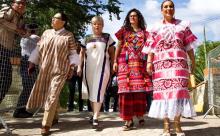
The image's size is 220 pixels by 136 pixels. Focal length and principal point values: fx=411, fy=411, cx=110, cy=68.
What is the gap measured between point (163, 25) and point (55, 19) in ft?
6.21

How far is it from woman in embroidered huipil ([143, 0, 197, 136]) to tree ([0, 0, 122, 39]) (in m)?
6.25

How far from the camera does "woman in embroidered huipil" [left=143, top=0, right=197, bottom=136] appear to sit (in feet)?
17.6

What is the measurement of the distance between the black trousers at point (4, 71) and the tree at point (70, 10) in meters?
4.85

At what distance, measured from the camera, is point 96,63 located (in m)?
6.75

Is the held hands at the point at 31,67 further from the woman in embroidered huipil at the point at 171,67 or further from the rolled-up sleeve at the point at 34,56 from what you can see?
the woman in embroidered huipil at the point at 171,67

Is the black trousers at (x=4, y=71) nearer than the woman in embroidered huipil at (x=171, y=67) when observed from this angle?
No

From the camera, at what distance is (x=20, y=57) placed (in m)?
7.02

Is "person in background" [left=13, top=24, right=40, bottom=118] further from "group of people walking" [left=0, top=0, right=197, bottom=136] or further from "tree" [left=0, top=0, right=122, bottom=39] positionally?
"tree" [left=0, top=0, right=122, bottom=39]

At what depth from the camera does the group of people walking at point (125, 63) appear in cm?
548

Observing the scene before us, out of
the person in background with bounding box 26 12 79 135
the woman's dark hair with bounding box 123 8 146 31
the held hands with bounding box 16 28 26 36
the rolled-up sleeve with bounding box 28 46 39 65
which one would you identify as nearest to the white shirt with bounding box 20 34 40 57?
the held hands with bounding box 16 28 26 36

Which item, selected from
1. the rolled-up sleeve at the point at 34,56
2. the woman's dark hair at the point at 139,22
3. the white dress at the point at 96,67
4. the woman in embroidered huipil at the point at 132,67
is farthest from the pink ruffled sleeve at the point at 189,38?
the rolled-up sleeve at the point at 34,56

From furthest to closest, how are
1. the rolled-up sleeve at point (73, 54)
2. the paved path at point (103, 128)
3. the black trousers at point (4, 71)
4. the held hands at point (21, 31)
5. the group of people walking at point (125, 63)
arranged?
the held hands at point (21, 31)
the black trousers at point (4, 71)
the rolled-up sleeve at point (73, 54)
the paved path at point (103, 128)
the group of people walking at point (125, 63)

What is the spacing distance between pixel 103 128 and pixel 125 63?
110 cm

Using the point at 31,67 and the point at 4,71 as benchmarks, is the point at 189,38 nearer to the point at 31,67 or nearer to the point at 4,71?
the point at 31,67
